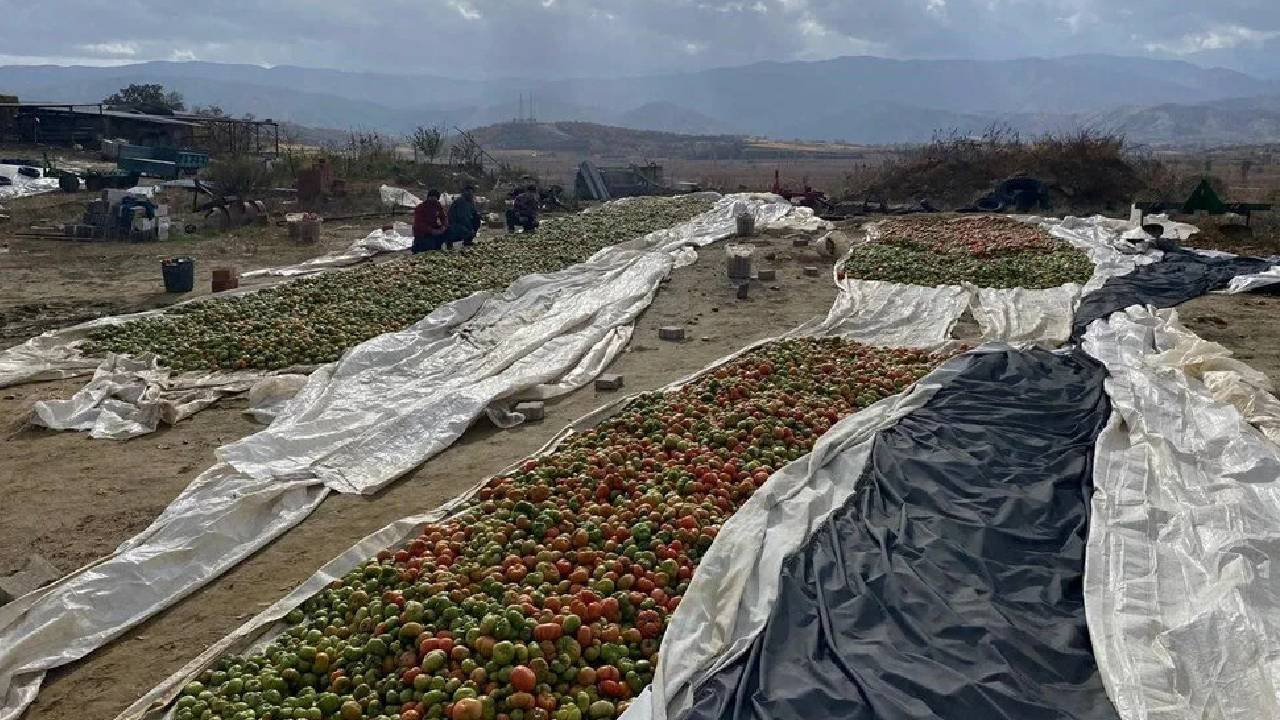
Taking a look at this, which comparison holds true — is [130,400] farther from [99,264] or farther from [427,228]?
[99,264]

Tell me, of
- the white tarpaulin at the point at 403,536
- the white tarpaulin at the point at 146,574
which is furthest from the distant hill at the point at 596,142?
the white tarpaulin at the point at 146,574

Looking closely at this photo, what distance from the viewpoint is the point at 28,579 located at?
4707mm

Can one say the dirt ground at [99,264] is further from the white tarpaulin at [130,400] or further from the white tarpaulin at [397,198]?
the white tarpaulin at [130,400]

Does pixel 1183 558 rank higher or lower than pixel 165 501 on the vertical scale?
higher

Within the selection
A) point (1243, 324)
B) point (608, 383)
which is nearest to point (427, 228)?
point (608, 383)

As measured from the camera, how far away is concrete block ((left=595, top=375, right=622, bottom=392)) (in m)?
8.54

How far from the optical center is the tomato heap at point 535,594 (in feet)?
12.0

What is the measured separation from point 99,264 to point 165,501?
10634 millimetres

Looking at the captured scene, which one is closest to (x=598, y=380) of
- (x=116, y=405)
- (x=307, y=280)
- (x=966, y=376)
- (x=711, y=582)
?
(x=966, y=376)

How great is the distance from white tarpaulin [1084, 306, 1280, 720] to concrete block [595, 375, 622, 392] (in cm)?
408

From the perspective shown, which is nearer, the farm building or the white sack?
the white sack

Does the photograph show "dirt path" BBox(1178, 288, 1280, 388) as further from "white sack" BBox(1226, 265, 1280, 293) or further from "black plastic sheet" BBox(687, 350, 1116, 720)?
"black plastic sheet" BBox(687, 350, 1116, 720)

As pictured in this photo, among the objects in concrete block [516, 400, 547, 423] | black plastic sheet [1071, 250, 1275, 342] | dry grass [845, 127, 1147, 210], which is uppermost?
dry grass [845, 127, 1147, 210]

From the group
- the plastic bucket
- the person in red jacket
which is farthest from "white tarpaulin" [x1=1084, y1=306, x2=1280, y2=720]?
the plastic bucket
